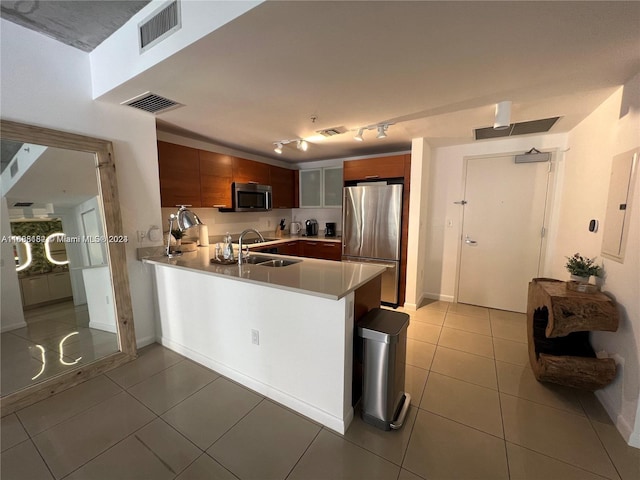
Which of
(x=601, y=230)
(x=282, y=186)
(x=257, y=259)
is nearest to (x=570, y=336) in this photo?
(x=601, y=230)

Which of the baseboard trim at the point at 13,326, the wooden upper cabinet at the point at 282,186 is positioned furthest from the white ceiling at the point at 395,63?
the baseboard trim at the point at 13,326

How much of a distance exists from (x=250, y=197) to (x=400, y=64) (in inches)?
110

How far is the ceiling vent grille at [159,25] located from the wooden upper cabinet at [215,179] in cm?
166

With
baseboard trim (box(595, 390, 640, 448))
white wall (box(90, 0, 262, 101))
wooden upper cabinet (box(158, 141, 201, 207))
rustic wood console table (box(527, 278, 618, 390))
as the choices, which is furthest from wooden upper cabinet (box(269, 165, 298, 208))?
baseboard trim (box(595, 390, 640, 448))

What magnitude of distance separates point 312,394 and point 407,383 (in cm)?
84

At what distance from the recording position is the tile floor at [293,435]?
4.54ft

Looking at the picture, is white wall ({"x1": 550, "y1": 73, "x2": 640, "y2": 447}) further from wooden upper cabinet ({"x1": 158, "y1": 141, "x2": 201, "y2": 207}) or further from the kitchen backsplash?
wooden upper cabinet ({"x1": 158, "y1": 141, "x2": 201, "y2": 207})

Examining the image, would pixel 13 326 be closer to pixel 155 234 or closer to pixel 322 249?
pixel 155 234

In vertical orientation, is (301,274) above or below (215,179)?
below

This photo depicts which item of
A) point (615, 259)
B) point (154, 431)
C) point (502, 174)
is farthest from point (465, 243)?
point (154, 431)

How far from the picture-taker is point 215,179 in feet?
11.1

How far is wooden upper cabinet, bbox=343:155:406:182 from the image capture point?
3.47 metres

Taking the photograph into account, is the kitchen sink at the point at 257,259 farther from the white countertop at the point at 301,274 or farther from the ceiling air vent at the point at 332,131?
the ceiling air vent at the point at 332,131

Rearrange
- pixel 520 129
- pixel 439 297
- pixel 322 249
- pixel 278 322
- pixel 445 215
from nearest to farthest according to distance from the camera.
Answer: pixel 278 322 < pixel 520 129 < pixel 445 215 < pixel 439 297 < pixel 322 249
